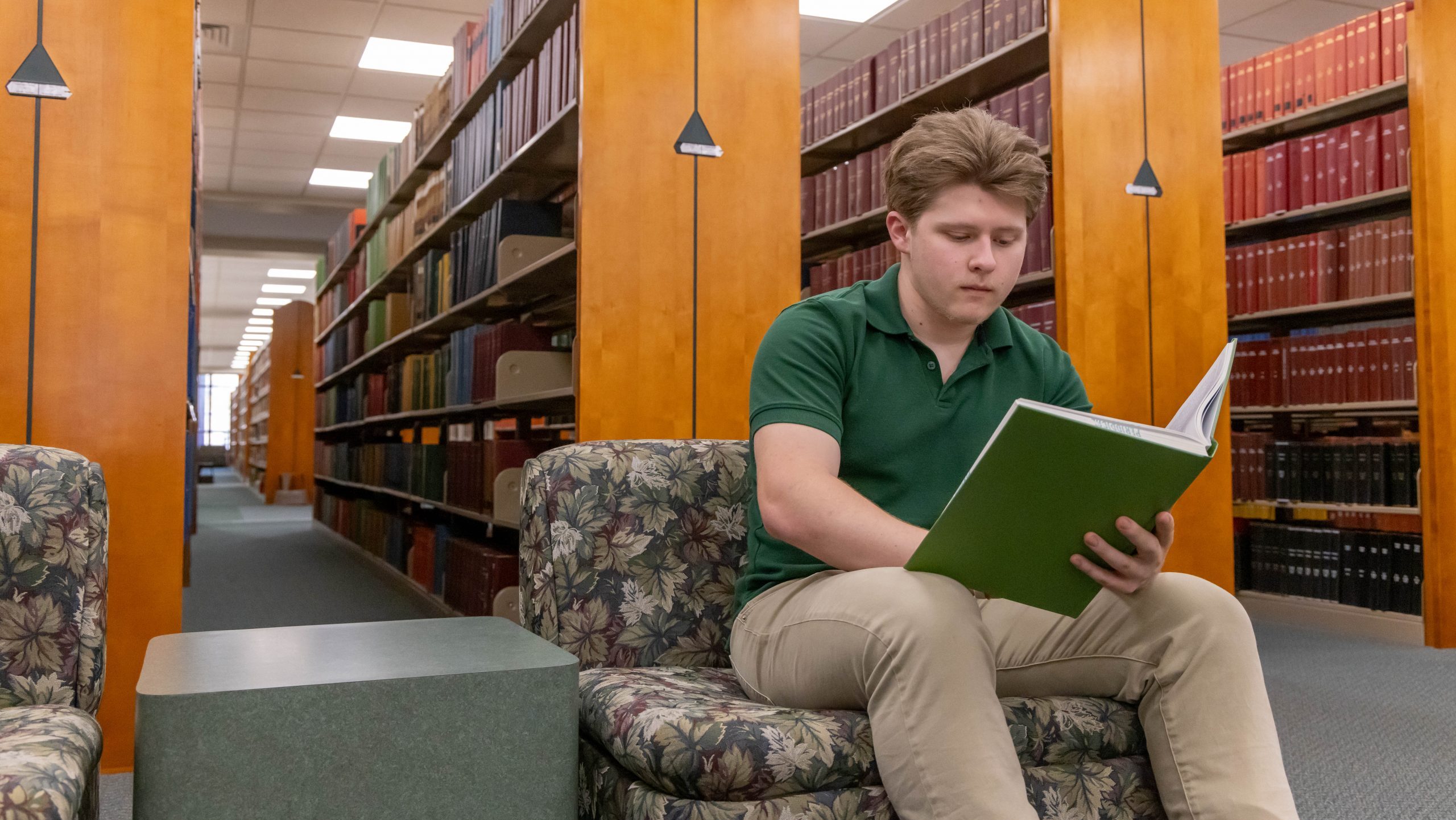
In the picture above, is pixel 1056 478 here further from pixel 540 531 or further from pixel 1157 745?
pixel 540 531

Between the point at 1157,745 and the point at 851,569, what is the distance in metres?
0.39

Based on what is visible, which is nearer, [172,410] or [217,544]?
[172,410]

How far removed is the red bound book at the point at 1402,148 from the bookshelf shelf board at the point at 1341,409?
2.45 feet

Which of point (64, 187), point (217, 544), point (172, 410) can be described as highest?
point (64, 187)

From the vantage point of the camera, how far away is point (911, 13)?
19.5ft

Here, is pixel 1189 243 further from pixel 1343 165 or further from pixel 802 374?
pixel 802 374

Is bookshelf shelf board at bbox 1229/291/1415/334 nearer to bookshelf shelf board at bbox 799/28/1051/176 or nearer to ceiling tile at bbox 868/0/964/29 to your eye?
bookshelf shelf board at bbox 799/28/1051/176

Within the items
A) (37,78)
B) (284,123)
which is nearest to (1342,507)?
(37,78)

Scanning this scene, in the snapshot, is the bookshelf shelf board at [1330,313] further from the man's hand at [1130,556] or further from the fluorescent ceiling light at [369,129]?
the fluorescent ceiling light at [369,129]

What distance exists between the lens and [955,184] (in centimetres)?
139

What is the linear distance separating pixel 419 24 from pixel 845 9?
2.27m

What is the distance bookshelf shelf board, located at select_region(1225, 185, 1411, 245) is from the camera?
12.6ft

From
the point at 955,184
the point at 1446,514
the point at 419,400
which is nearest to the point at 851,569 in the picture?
the point at 955,184

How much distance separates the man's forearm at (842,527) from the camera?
1264mm
